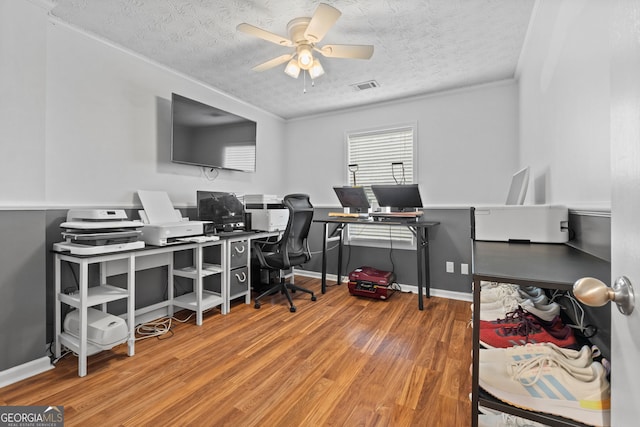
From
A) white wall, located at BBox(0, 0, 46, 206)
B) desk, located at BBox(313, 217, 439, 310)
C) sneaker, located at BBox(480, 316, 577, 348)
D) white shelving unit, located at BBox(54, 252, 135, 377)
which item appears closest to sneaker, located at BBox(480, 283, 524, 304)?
sneaker, located at BBox(480, 316, 577, 348)

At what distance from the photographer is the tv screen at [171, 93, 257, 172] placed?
285 cm

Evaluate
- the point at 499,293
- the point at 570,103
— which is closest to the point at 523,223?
the point at 499,293

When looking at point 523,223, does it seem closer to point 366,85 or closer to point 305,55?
point 305,55

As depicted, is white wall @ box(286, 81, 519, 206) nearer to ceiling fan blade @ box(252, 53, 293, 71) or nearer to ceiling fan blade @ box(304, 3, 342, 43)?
ceiling fan blade @ box(252, 53, 293, 71)

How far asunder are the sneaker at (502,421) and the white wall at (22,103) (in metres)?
2.75

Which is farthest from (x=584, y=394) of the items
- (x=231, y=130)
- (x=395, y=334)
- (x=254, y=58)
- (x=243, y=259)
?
(x=231, y=130)

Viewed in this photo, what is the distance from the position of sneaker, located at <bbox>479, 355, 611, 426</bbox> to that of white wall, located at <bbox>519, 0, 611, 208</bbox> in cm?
58

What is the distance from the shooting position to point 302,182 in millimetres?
4508

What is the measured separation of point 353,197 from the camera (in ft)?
11.5

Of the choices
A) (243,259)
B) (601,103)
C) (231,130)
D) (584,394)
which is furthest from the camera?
(231,130)

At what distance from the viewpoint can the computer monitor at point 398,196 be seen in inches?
123

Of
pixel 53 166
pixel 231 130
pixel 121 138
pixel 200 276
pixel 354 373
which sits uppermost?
pixel 231 130

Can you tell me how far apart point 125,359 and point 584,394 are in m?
2.49

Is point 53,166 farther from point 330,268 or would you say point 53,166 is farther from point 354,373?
point 330,268
